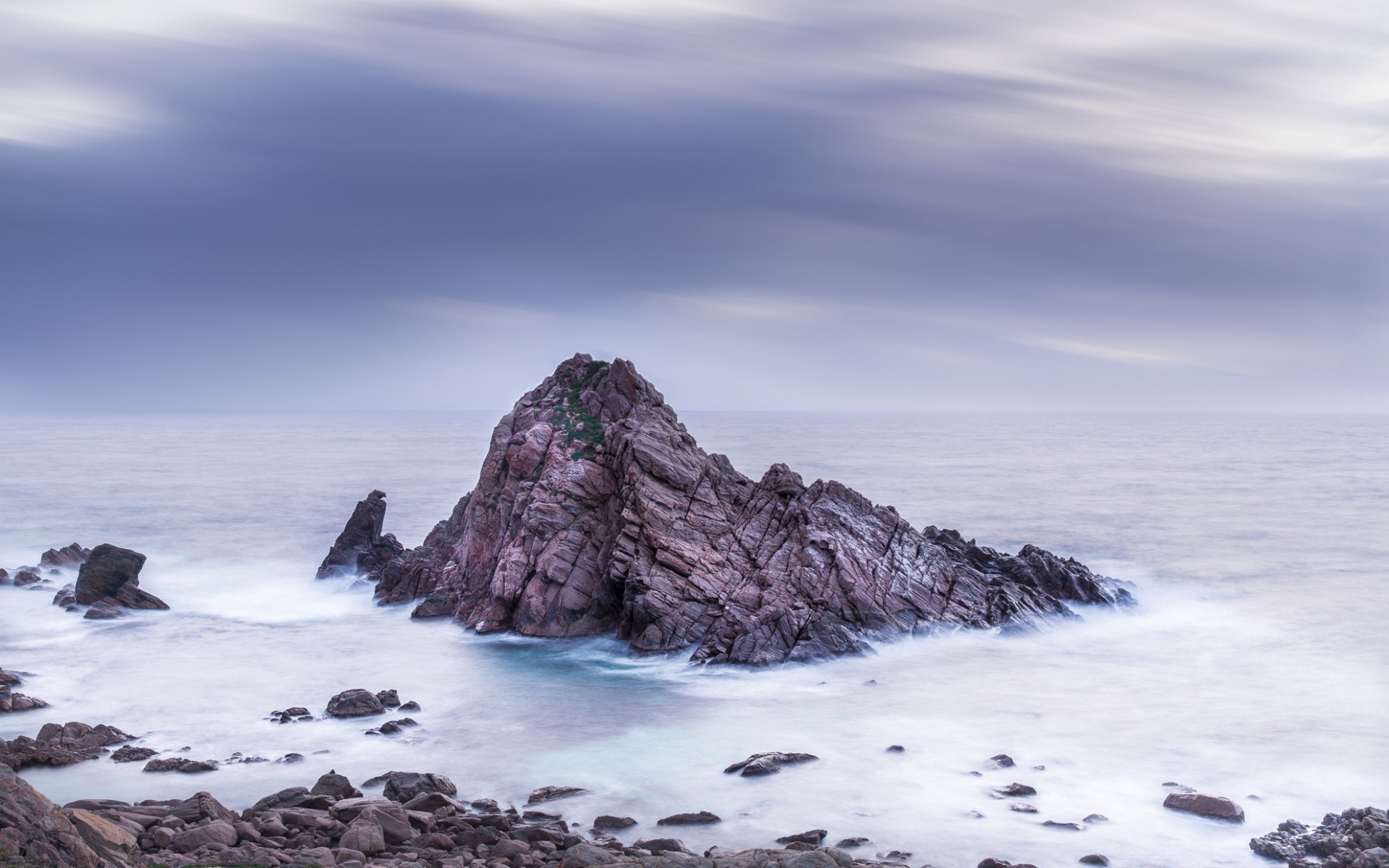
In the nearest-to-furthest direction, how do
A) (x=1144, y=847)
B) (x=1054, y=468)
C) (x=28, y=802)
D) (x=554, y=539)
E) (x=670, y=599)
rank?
(x=28, y=802) → (x=1144, y=847) → (x=670, y=599) → (x=554, y=539) → (x=1054, y=468)

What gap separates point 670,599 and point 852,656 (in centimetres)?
690

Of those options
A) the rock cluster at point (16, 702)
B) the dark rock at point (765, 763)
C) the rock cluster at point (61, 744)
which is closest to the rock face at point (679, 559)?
the dark rock at point (765, 763)

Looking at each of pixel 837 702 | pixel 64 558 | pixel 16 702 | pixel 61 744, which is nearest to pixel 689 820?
pixel 837 702

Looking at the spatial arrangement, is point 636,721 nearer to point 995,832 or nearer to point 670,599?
point 670,599

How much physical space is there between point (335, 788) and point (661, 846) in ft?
24.0

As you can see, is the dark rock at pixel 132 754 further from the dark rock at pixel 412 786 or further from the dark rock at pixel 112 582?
the dark rock at pixel 112 582

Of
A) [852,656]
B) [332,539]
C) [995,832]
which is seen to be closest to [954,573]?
[852,656]

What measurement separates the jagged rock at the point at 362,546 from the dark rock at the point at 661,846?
34231 mm

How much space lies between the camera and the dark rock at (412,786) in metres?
22.4

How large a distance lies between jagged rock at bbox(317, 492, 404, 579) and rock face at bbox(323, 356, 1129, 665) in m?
4.52

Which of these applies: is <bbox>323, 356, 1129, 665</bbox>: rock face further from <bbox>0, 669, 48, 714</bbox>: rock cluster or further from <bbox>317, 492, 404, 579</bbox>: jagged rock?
<bbox>0, 669, 48, 714</bbox>: rock cluster

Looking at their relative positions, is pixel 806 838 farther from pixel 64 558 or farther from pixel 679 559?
pixel 64 558

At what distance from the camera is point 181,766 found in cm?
2512

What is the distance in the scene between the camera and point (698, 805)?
914 inches
